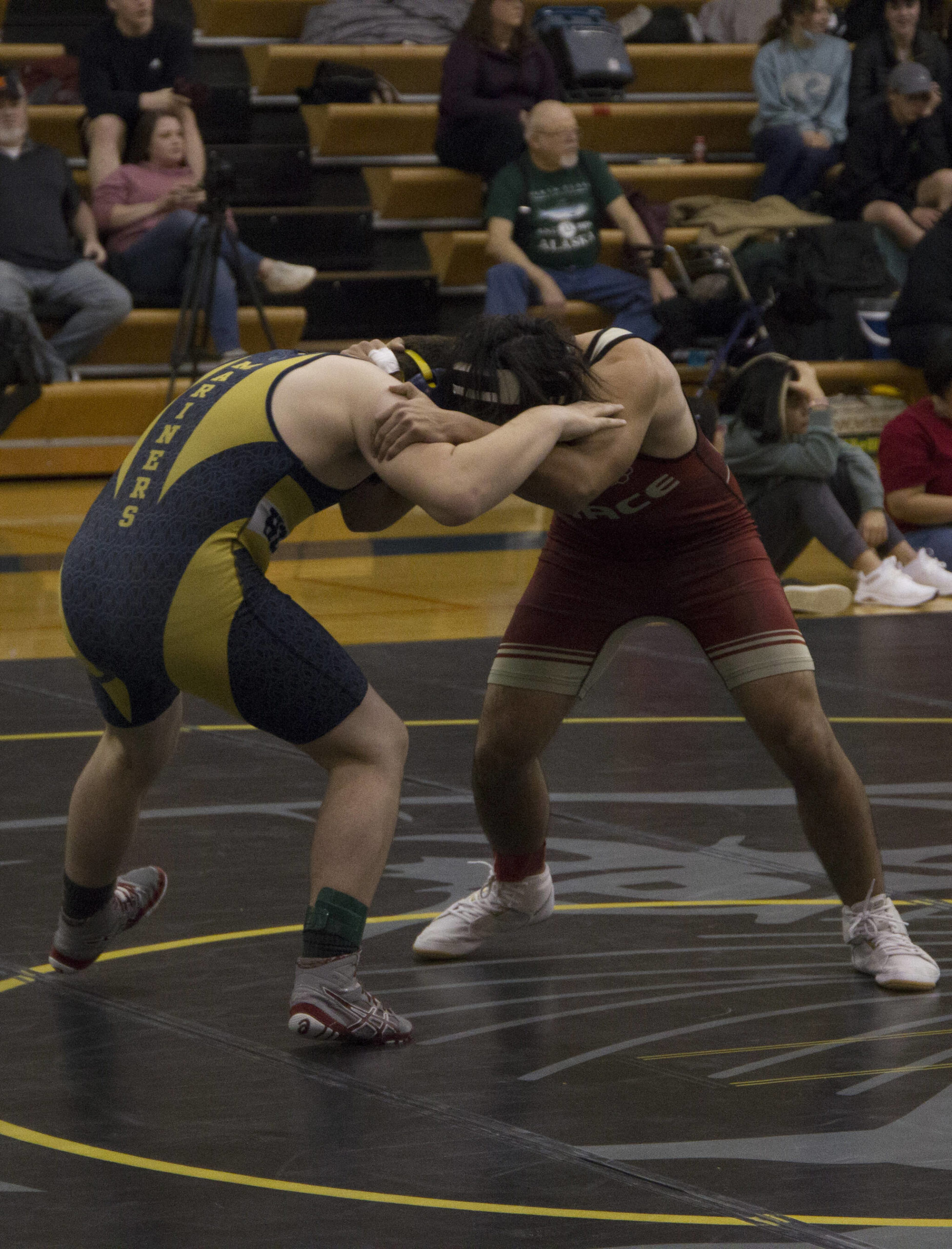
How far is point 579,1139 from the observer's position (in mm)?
2715

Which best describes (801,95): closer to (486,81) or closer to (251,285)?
(486,81)

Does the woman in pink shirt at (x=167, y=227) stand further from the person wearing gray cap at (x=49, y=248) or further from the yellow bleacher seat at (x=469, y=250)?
the yellow bleacher seat at (x=469, y=250)

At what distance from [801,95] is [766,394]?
5127 millimetres

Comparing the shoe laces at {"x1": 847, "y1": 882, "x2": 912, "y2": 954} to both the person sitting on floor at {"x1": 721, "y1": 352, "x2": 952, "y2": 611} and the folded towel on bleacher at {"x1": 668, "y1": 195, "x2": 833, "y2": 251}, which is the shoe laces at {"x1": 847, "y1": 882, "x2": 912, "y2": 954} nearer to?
the person sitting on floor at {"x1": 721, "y1": 352, "x2": 952, "y2": 611}

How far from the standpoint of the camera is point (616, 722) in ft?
18.4

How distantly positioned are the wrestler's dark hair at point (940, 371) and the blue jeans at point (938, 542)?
0.55 meters

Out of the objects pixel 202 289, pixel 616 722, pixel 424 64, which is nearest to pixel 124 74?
pixel 202 289

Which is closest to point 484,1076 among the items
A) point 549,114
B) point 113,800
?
point 113,800

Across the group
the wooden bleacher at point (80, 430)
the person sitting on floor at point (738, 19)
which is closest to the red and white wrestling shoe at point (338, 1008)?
the wooden bleacher at point (80, 430)

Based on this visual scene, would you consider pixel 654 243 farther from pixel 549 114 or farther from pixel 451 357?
pixel 451 357

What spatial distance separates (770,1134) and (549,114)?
8.23 metres

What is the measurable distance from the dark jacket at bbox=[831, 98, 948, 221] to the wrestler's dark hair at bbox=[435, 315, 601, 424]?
28.7ft

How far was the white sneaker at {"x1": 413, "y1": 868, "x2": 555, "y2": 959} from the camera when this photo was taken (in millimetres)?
3658

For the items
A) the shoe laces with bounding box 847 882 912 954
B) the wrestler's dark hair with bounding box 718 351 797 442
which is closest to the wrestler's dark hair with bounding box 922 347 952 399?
the wrestler's dark hair with bounding box 718 351 797 442
